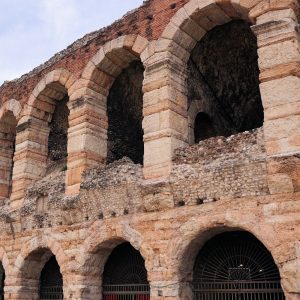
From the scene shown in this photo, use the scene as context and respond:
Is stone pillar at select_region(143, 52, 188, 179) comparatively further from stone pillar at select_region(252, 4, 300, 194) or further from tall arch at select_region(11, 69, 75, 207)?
tall arch at select_region(11, 69, 75, 207)

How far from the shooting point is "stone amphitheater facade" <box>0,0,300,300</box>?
6.62 m

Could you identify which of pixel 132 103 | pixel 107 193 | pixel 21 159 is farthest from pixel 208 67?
pixel 21 159

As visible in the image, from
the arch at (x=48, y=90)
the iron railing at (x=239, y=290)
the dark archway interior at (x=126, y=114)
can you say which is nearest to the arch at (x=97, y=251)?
the iron railing at (x=239, y=290)

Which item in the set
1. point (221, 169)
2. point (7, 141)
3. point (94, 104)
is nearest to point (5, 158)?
point (7, 141)

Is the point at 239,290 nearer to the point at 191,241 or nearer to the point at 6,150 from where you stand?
the point at 191,241

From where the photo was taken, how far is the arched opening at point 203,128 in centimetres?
1016

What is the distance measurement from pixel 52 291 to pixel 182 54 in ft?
19.6

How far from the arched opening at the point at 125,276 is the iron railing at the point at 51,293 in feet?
4.98

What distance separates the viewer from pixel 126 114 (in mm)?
10938

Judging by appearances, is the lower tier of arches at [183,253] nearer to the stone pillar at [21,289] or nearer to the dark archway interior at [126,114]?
the stone pillar at [21,289]

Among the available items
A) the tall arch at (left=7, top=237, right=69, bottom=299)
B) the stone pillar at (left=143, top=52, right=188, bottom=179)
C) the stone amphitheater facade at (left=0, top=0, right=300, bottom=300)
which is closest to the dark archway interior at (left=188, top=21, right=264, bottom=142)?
the stone amphitheater facade at (left=0, top=0, right=300, bottom=300)

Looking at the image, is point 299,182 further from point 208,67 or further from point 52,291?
point 52,291

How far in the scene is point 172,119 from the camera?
26.3 ft

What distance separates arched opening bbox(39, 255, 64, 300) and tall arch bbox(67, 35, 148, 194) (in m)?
2.17
